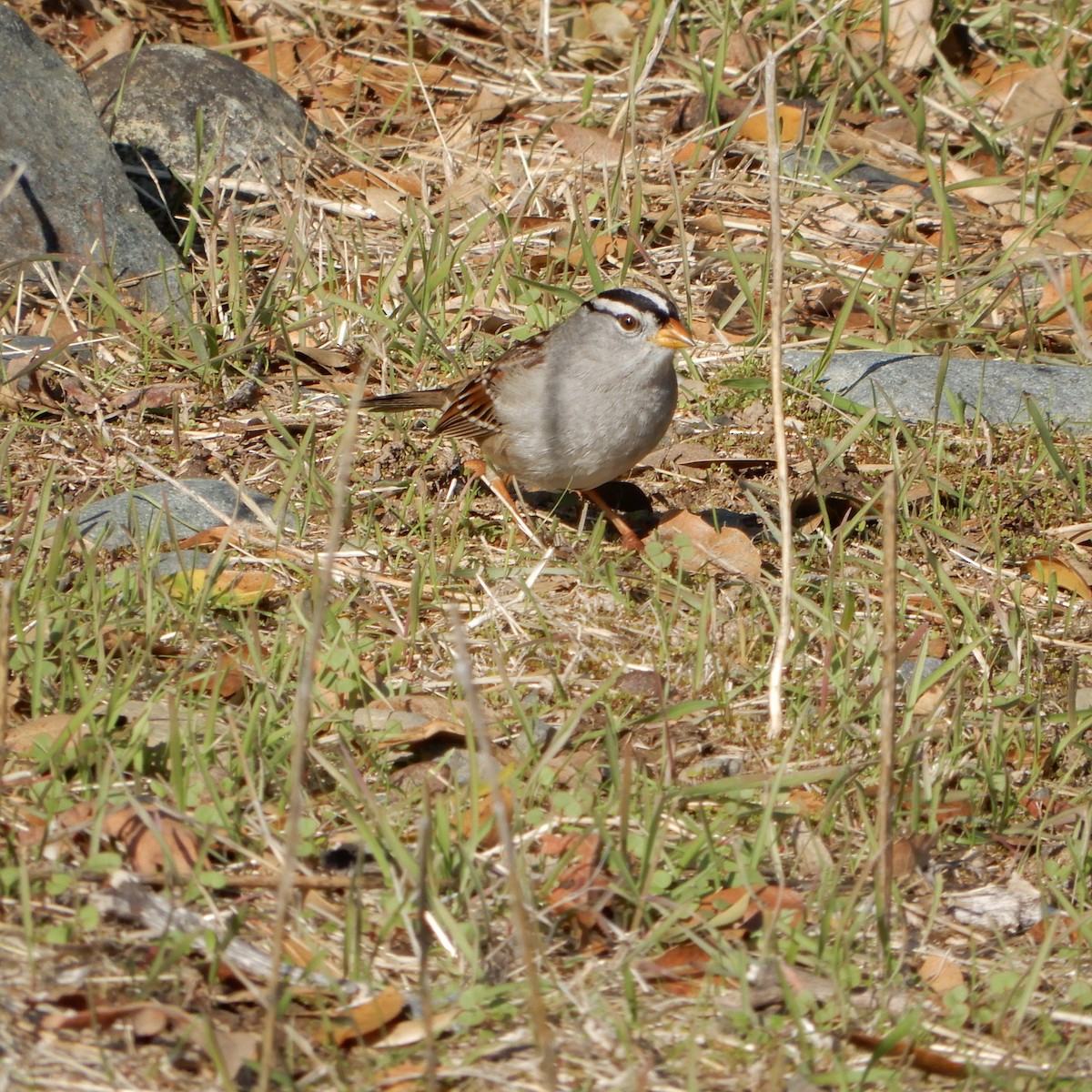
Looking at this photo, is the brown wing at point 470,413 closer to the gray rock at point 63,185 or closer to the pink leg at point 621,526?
the pink leg at point 621,526

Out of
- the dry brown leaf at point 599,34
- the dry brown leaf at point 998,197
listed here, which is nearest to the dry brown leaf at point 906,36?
the dry brown leaf at point 998,197

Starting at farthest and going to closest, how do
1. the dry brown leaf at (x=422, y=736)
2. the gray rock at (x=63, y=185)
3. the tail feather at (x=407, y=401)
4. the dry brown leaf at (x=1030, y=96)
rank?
the dry brown leaf at (x=1030, y=96), the gray rock at (x=63, y=185), the tail feather at (x=407, y=401), the dry brown leaf at (x=422, y=736)

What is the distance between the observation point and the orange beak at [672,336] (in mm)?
4508

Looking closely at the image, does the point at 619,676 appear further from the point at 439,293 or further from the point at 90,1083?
the point at 439,293

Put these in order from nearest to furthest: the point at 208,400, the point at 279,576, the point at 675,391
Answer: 1. the point at 279,576
2. the point at 675,391
3. the point at 208,400

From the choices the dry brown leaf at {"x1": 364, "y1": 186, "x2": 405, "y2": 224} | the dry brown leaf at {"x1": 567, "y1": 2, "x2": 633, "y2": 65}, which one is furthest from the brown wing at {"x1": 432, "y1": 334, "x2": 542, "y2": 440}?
the dry brown leaf at {"x1": 567, "y1": 2, "x2": 633, "y2": 65}

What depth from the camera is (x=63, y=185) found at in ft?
17.9

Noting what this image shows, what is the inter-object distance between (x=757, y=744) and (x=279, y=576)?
4.49ft

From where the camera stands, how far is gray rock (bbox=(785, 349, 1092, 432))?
16.8ft

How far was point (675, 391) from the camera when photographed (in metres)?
4.61

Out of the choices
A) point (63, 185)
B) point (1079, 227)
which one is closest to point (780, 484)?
point (63, 185)

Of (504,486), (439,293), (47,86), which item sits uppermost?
(47,86)

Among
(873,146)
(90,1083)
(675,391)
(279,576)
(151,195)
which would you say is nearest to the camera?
(90,1083)

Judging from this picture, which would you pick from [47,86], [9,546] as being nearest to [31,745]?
[9,546]
